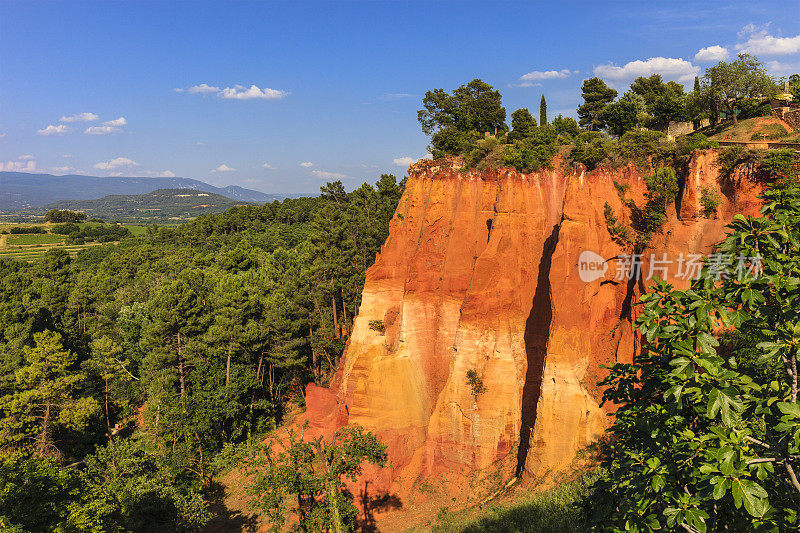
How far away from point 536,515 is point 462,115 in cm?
3731

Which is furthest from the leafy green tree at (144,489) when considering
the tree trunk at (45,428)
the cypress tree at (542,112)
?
the cypress tree at (542,112)

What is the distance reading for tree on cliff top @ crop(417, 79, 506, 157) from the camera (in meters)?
40.7

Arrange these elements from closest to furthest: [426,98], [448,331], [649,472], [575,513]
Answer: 1. [649,472]
2. [575,513]
3. [448,331]
4. [426,98]

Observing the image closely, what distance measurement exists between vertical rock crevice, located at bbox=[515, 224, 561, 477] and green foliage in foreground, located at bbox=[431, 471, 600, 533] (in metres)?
2.99

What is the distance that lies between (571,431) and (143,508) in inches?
890

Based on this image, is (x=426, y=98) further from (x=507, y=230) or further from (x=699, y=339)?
(x=699, y=339)

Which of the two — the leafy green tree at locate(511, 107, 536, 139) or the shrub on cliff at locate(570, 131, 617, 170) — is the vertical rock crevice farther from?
the leafy green tree at locate(511, 107, 536, 139)

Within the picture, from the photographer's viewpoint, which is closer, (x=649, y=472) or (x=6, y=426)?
(x=649, y=472)

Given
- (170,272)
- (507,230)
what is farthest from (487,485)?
(170,272)

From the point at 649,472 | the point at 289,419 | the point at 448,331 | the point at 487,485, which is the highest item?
the point at 649,472

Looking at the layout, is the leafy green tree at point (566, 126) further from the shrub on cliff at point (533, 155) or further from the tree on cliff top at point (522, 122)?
the shrub on cliff at point (533, 155)

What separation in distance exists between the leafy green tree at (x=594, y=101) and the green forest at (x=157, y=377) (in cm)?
2403

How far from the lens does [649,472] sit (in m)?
6.34

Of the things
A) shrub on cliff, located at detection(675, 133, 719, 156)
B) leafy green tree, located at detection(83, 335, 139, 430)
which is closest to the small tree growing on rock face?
shrub on cliff, located at detection(675, 133, 719, 156)
